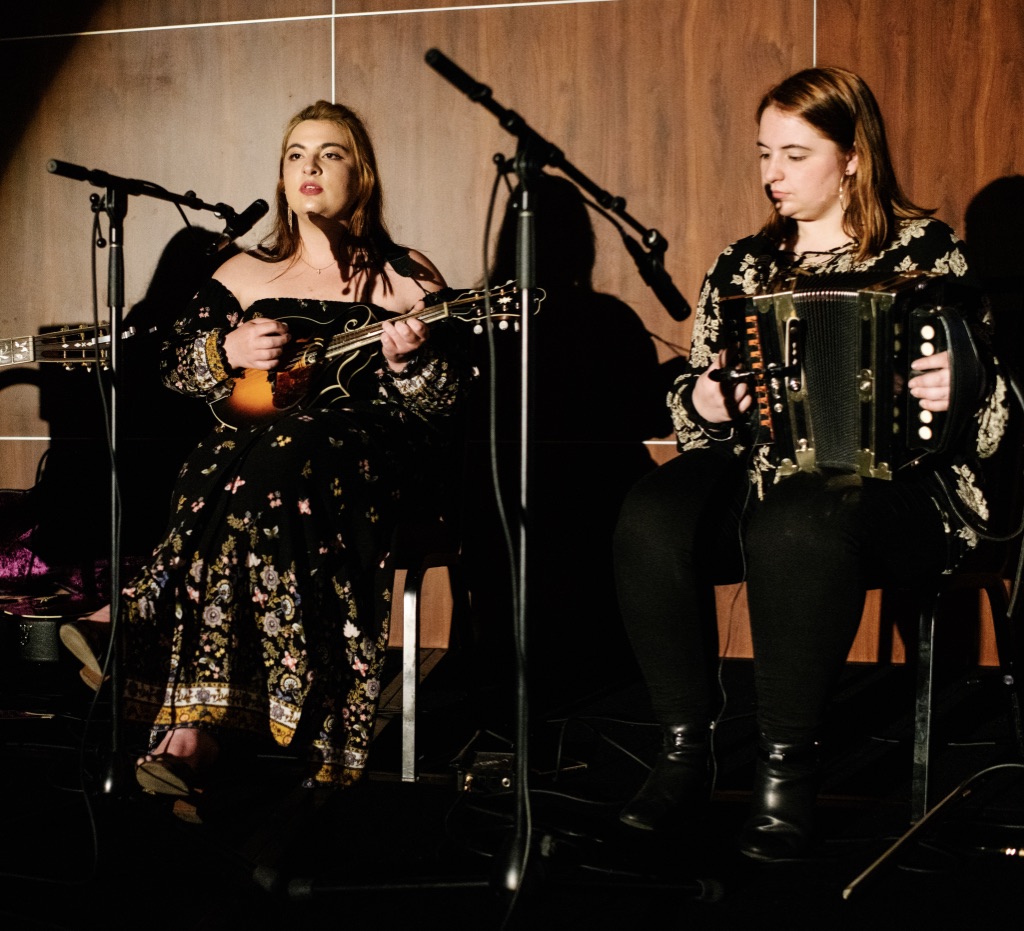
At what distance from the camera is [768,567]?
1652 mm

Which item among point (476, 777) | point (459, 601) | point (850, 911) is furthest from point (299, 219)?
point (850, 911)

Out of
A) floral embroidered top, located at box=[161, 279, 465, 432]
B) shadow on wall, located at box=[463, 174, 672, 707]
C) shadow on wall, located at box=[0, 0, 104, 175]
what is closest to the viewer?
floral embroidered top, located at box=[161, 279, 465, 432]

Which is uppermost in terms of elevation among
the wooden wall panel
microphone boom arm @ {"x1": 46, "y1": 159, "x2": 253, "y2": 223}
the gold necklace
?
the wooden wall panel

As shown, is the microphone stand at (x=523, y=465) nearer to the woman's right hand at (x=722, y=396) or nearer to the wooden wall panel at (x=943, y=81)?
the woman's right hand at (x=722, y=396)

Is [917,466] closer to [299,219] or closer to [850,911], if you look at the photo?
[850,911]

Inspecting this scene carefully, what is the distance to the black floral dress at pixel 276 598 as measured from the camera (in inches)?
76.0

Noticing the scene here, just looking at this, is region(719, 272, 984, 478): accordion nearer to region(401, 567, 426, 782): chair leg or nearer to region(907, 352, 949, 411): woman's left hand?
region(907, 352, 949, 411): woman's left hand

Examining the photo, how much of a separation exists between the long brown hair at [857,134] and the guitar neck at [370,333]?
0.76 m

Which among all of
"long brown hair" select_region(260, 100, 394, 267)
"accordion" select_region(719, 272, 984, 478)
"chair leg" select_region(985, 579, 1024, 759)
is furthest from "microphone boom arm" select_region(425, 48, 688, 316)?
"long brown hair" select_region(260, 100, 394, 267)

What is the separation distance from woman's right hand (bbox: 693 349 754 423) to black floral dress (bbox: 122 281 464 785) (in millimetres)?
667

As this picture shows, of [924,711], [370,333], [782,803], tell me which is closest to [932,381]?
[924,711]

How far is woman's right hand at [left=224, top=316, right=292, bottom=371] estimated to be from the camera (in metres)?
2.11

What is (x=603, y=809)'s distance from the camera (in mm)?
1792

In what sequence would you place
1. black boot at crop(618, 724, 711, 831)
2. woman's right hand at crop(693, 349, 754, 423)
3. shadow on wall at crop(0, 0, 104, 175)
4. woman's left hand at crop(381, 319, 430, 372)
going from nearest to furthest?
black boot at crop(618, 724, 711, 831)
woman's right hand at crop(693, 349, 754, 423)
woman's left hand at crop(381, 319, 430, 372)
shadow on wall at crop(0, 0, 104, 175)
